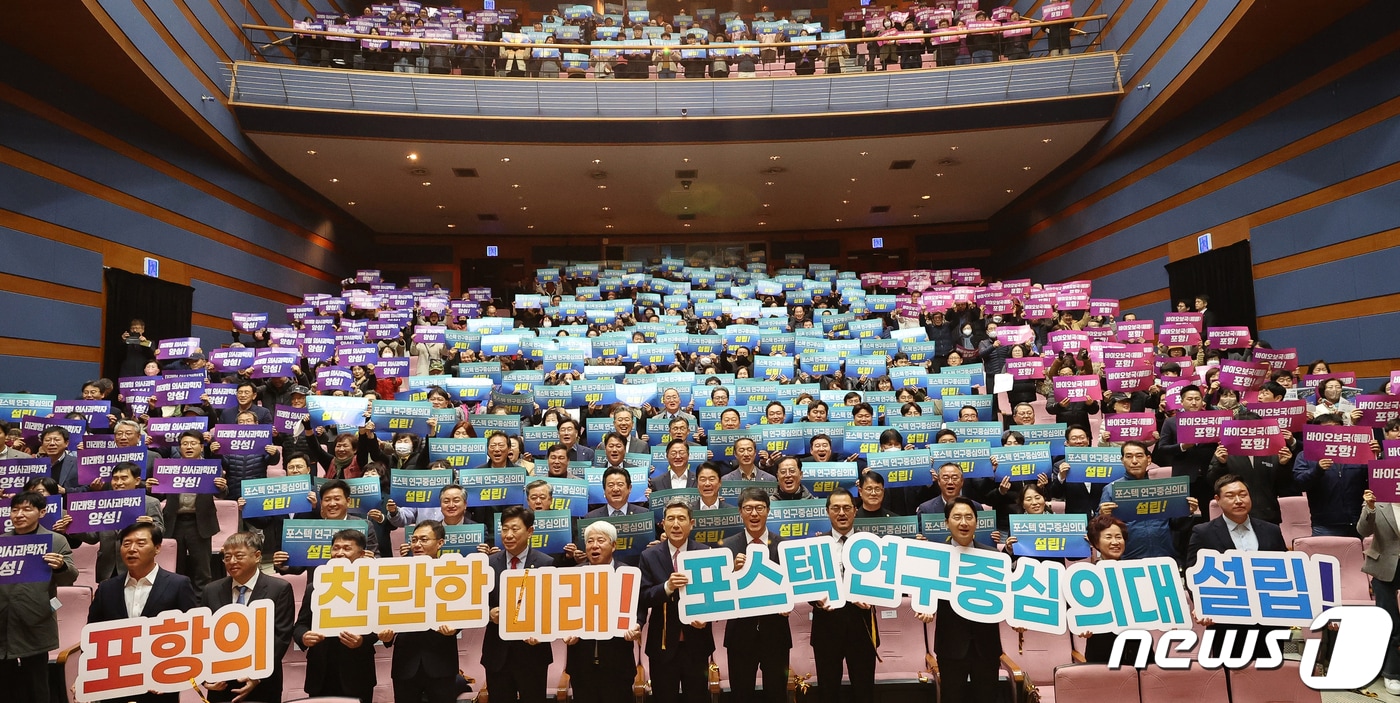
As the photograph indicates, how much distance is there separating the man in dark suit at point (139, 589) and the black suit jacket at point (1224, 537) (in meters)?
5.07

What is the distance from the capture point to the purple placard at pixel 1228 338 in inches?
373

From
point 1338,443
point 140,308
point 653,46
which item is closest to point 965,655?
point 1338,443

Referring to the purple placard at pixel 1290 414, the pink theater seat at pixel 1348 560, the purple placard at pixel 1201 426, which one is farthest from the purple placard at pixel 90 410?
the purple placard at pixel 1290 414

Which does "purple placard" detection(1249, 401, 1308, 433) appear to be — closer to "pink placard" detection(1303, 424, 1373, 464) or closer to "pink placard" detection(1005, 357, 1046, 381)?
"pink placard" detection(1303, 424, 1373, 464)

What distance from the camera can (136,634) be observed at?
3.51 metres

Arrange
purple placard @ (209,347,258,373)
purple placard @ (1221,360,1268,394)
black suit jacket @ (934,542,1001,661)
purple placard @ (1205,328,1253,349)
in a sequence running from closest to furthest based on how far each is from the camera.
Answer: black suit jacket @ (934,542,1001,661) < purple placard @ (1221,360,1268,394) < purple placard @ (209,347,258,373) < purple placard @ (1205,328,1253,349)

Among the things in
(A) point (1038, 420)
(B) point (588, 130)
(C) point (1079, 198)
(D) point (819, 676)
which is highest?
(B) point (588, 130)

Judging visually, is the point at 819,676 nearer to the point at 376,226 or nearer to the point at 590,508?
the point at 590,508

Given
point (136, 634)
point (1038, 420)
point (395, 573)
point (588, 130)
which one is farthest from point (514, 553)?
point (588, 130)

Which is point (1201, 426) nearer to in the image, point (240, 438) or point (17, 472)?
point (240, 438)

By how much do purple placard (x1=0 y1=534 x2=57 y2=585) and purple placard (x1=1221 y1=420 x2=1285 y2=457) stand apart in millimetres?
6985

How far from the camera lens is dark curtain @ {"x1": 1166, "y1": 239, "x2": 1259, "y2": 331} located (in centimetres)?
1117

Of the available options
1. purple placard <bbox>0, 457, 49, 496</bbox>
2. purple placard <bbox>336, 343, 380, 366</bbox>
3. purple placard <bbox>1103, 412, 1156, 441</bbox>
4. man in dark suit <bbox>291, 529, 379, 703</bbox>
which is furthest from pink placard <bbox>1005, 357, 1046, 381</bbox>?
purple placard <bbox>0, 457, 49, 496</bbox>

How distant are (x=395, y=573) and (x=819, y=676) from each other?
2.11 metres
